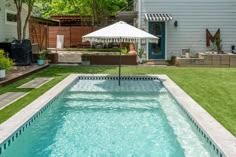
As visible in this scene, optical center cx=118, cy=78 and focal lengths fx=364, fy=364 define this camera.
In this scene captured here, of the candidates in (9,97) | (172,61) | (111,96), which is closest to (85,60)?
(172,61)

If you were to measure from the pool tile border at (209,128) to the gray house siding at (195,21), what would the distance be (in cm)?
1088

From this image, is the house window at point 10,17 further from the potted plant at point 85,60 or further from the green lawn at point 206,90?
the green lawn at point 206,90

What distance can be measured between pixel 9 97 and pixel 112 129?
3651 millimetres

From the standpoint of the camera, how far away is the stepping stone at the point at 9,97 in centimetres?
905

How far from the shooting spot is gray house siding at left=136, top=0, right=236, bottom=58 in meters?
20.6

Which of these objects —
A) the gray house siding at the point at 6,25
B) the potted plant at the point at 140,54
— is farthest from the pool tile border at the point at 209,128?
the gray house siding at the point at 6,25

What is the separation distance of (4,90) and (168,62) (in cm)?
1145

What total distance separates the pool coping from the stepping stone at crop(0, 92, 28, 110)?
0.63m

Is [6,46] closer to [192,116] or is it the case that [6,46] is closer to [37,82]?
[37,82]

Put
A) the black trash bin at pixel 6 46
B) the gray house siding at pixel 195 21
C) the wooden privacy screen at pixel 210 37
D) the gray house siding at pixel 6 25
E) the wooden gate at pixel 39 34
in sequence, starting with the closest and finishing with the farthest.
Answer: the black trash bin at pixel 6 46 → the gray house siding at pixel 6 25 → the gray house siding at pixel 195 21 → the wooden privacy screen at pixel 210 37 → the wooden gate at pixel 39 34

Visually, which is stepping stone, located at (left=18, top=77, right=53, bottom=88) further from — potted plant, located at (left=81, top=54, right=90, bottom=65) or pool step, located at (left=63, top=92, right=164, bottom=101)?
potted plant, located at (left=81, top=54, right=90, bottom=65)

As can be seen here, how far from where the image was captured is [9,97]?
32.6ft

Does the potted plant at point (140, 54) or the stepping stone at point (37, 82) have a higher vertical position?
the potted plant at point (140, 54)

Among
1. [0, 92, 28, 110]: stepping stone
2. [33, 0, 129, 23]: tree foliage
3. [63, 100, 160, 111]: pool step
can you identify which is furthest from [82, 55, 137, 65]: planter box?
[33, 0, 129, 23]: tree foliage
